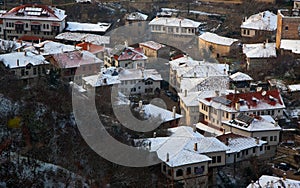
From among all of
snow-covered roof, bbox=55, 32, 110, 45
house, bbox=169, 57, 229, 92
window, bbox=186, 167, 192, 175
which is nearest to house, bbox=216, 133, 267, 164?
window, bbox=186, 167, 192, 175

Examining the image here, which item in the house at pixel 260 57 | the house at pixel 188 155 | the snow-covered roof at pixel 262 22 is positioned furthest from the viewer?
the snow-covered roof at pixel 262 22

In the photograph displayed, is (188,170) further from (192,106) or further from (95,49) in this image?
(95,49)

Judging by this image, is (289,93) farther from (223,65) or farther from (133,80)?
(133,80)

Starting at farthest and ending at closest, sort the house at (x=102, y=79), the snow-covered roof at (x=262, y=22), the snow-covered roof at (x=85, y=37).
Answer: the snow-covered roof at (x=262, y=22), the snow-covered roof at (x=85, y=37), the house at (x=102, y=79)

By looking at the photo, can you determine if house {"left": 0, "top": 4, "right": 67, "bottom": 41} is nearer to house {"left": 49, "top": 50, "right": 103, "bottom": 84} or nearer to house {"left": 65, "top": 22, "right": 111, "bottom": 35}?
house {"left": 65, "top": 22, "right": 111, "bottom": 35}

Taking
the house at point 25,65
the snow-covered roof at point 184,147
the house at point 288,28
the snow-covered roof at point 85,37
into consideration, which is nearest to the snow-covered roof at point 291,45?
the house at point 288,28

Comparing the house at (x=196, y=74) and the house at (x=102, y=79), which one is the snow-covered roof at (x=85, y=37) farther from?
the house at (x=102, y=79)
